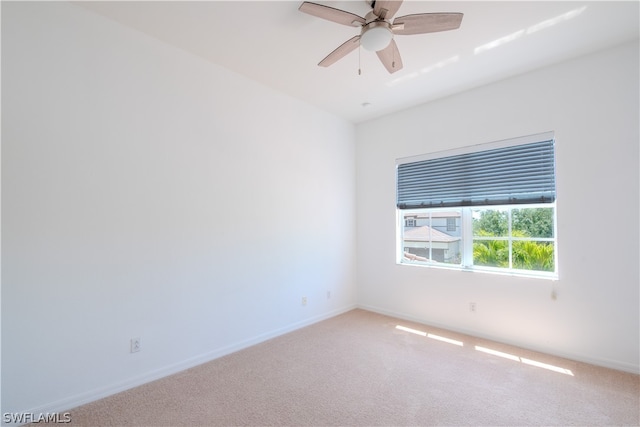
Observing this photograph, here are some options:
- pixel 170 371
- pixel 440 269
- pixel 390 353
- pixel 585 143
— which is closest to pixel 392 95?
pixel 585 143

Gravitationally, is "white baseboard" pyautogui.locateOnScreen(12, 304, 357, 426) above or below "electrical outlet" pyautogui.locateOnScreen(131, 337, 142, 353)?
below

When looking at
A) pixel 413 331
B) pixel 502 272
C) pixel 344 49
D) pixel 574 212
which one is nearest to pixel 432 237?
pixel 502 272

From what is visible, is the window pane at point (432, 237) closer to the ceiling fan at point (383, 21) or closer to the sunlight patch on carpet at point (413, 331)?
the sunlight patch on carpet at point (413, 331)

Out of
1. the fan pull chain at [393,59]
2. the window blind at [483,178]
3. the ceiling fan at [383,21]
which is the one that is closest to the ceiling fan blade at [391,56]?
the fan pull chain at [393,59]

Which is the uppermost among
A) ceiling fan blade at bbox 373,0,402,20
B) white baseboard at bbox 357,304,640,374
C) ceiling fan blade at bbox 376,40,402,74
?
ceiling fan blade at bbox 373,0,402,20

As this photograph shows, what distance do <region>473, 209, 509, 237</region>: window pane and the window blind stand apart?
0.49 ft

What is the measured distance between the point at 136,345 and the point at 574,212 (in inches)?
160

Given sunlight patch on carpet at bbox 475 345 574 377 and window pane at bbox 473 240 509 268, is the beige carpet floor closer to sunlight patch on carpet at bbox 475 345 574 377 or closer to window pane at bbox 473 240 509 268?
sunlight patch on carpet at bbox 475 345 574 377

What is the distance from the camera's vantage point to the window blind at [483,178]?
3.05 m

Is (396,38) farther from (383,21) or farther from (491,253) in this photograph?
(491,253)

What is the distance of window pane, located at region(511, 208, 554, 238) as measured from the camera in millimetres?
3070

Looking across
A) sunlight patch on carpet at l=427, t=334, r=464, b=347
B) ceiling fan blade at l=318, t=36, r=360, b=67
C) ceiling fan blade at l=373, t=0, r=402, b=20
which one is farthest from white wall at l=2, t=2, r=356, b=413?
ceiling fan blade at l=373, t=0, r=402, b=20

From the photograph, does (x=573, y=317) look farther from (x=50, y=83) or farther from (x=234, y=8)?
(x=50, y=83)

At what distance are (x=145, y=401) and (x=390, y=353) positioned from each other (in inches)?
83.8
